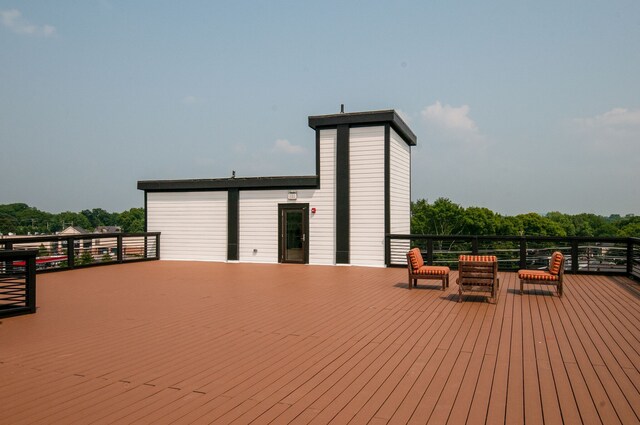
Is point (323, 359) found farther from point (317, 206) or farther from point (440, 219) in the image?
point (440, 219)

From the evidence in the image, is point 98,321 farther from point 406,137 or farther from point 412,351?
point 406,137

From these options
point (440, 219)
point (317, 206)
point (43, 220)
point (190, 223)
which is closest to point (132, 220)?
point (43, 220)

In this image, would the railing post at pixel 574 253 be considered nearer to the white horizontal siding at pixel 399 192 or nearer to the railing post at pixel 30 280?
the white horizontal siding at pixel 399 192

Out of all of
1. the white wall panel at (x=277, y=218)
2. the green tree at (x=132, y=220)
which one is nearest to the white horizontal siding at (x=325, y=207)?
the white wall panel at (x=277, y=218)

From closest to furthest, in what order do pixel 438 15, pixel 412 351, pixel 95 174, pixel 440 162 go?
pixel 412 351, pixel 438 15, pixel 440 162, pixel 95 174

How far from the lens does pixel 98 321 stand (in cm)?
629

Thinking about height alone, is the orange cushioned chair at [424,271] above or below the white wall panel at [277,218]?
below

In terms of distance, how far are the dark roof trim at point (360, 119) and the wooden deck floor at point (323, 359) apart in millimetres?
6430

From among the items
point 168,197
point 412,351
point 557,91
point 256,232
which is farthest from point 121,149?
point 412,351

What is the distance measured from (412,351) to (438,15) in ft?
33.1

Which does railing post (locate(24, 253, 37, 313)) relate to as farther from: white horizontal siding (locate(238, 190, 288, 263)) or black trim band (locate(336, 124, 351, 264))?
black trim band (locate(336, 124, 351, 264))

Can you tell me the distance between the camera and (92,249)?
529 inches

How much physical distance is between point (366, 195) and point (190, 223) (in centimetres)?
665

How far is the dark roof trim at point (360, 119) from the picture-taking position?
13117 millimetres
